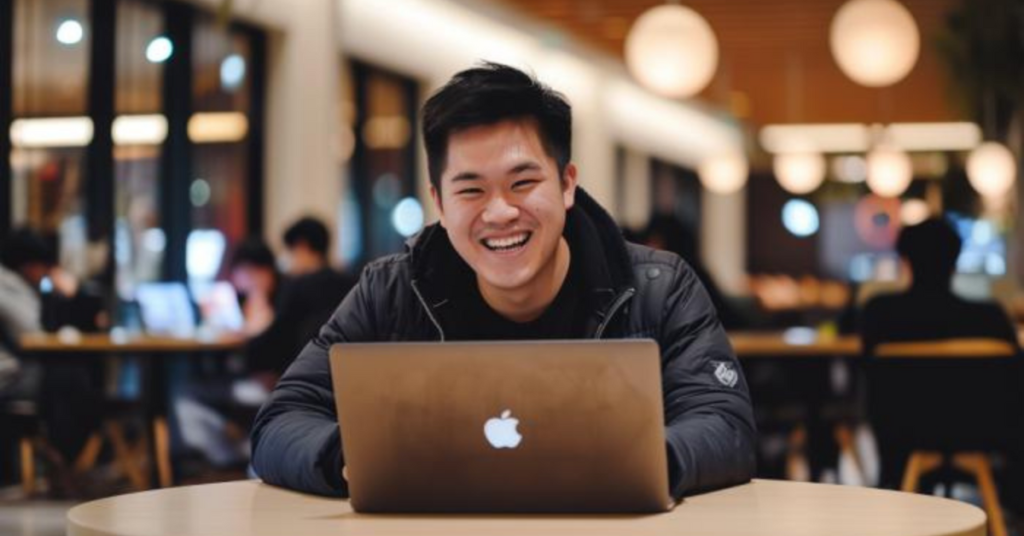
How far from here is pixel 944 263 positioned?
5.55 metres

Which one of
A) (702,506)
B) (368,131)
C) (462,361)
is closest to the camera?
(462,361)

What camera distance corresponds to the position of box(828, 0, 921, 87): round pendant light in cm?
751

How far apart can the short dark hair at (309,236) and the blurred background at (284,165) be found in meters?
0.01

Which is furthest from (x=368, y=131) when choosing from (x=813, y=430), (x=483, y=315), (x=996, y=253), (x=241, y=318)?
(x=996, y=253)

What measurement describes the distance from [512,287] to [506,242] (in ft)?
0.28

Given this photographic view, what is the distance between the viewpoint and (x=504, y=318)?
251 cm

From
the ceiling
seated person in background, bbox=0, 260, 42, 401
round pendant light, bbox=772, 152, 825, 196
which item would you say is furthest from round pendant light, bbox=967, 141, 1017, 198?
seated person in background, bbox=0, 260, 42, 401

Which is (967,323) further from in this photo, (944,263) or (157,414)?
(157,414)

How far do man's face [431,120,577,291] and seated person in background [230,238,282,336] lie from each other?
230 inches

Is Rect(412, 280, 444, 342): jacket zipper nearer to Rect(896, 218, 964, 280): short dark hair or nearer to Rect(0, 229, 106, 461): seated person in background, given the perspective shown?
Rect(896, 218, 964, 280): short dark hair

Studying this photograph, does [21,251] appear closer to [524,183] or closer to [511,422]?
[524,183]

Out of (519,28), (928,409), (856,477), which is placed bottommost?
(856,477)

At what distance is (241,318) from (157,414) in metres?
1.09

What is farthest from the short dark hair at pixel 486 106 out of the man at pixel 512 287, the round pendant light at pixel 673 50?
the round pendant light at pixel 673 50
